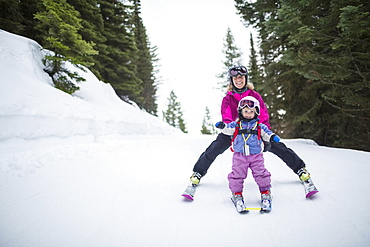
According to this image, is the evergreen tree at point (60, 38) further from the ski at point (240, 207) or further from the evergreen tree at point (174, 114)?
the evergreen tree at point (174, 114)

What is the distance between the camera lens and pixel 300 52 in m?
5.33

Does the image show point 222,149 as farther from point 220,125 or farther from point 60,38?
point 60,38

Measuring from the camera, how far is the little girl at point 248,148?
2279 mm

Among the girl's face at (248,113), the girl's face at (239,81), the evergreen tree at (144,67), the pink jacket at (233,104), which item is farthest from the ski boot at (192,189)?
the evergreen tree at (144,67)

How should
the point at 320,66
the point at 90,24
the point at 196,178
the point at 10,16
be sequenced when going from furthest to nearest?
the point at 90,24 → the point at 10,16 → the point at 320,66 → the point at 196,178

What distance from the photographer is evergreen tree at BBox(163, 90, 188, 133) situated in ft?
129

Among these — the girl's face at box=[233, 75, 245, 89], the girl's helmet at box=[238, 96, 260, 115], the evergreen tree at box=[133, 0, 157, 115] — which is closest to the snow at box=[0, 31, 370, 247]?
the girl's helmet at box=[238, 96, 260, 115]

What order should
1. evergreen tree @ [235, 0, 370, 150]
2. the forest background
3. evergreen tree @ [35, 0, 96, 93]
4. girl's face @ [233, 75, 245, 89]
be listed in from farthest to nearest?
evergreen tree @ [35, 0, 96, 93] → the forest background → evergreen tree @ [235, 0, 370, 150] → girl's face @ [233, 75, 245, 89]

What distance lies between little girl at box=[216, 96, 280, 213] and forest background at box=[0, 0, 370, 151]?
139 inches

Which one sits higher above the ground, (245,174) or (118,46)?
(118,46)

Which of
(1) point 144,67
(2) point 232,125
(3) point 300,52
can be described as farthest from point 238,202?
(1) point 144,67

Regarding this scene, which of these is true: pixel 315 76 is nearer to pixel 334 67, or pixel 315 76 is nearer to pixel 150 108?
pixel 334 67

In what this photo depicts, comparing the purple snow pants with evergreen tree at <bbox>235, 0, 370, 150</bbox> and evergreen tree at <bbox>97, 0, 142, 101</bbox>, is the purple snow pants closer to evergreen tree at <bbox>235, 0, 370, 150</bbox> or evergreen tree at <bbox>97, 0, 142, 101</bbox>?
evergreen tree at <bbox>235, 0, 370, 150</bbox>

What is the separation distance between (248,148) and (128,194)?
5.60 feet
